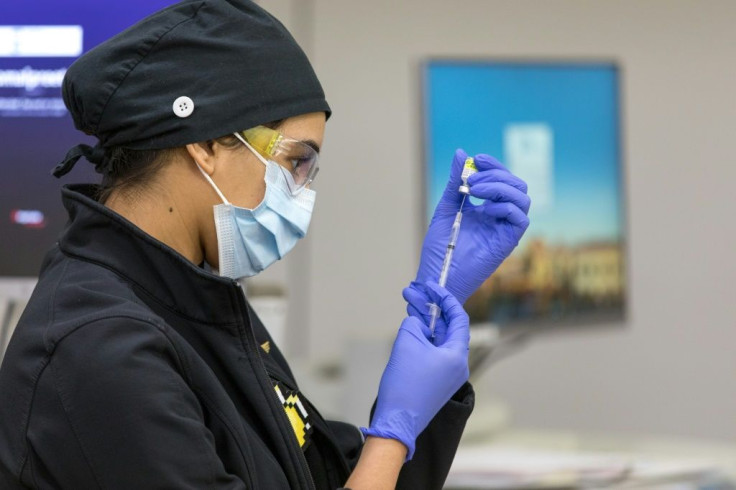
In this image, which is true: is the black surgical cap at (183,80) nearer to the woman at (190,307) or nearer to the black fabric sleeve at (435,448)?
the woman at (190,307)

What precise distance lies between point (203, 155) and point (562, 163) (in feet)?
8.34

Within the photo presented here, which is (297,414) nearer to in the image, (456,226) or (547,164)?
(456,226)

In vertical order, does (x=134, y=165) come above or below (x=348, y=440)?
above

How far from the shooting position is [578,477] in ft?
5.98

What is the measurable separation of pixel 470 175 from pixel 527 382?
8.21 ft

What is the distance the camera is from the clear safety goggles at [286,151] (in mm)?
1072

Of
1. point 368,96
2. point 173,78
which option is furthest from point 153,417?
point 368,96

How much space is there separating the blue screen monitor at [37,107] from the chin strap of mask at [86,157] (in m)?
0.46

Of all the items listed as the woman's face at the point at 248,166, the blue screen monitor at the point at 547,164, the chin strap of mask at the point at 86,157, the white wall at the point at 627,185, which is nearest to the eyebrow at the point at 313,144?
the woman's face at the point at 248,166

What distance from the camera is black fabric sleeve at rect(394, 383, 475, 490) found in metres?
1.16

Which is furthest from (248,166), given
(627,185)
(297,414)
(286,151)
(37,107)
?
(627,185)

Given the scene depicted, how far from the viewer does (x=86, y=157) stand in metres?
1.07

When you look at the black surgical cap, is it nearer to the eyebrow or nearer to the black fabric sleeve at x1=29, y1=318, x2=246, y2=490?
the eyebrow

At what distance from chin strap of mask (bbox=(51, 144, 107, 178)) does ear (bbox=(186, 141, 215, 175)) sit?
0.10m
